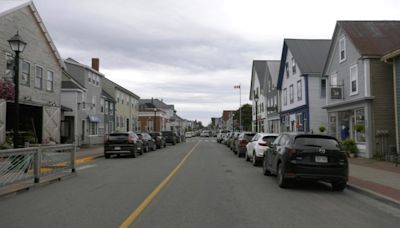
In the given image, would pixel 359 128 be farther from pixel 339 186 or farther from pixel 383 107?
pixel 339 186

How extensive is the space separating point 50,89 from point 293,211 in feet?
84.4

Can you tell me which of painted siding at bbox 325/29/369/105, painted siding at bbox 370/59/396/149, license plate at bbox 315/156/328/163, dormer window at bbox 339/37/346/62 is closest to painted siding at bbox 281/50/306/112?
painted siding at bbox 325/29/369/105

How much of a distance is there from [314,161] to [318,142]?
0.69 m

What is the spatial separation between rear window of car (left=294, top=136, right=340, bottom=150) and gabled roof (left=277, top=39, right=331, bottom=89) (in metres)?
24.4

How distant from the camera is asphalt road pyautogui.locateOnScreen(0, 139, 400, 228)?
7.18 m

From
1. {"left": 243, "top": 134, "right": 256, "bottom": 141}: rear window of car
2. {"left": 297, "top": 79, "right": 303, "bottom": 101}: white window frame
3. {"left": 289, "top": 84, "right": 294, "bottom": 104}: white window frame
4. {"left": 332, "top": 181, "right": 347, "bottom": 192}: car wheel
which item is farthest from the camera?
{"left": 289, "top": 84, "right": 294, "bottom": 104}: white window frame

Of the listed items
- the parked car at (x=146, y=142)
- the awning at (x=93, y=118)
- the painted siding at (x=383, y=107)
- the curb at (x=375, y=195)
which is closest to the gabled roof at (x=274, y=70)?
the parked car at (x=146, y=142)

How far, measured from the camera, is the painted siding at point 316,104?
34.9 meters

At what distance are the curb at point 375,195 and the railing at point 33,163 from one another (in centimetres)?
913

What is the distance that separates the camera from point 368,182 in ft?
40.2

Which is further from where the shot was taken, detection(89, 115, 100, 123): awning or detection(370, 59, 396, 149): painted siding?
detection(89, 115, 100, 123): awning

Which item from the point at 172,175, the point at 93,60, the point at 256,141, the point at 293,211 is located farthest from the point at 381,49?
the point at 93,60

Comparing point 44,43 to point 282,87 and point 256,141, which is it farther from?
point 282,87

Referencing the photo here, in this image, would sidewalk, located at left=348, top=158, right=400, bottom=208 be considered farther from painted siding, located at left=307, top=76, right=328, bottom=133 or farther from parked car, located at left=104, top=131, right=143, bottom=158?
painted siding, located at left=307, top=76, right=328, bottom=133
